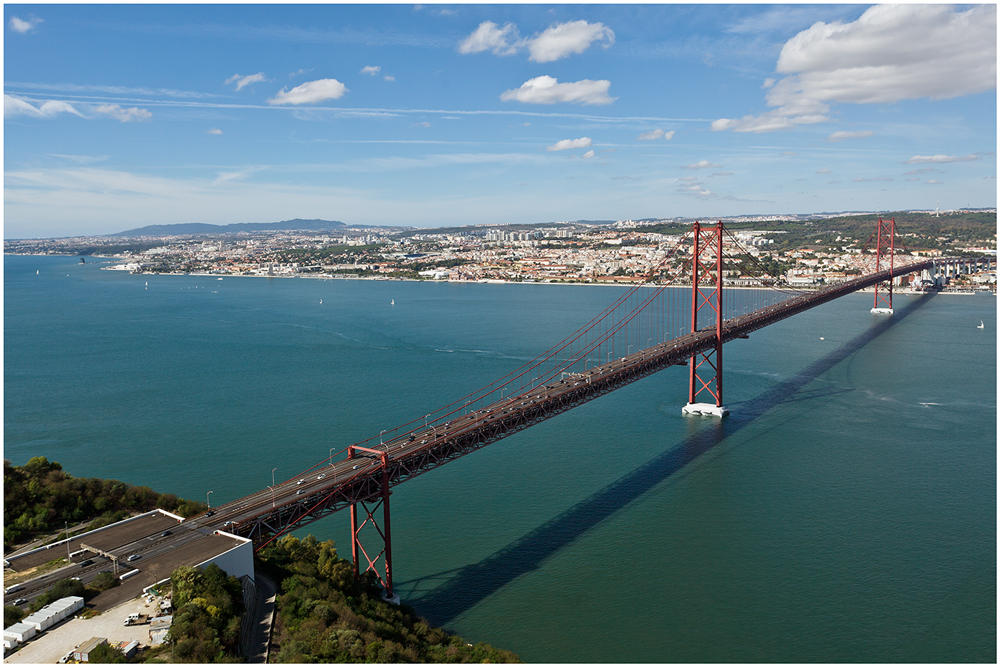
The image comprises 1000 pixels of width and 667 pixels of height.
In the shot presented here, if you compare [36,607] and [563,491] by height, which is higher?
[36,607]

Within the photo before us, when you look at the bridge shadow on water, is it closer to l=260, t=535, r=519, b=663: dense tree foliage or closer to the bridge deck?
l=260, t=535, r=519, b=663: dense tree foliage

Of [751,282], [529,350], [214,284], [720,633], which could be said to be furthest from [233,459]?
[214,284]

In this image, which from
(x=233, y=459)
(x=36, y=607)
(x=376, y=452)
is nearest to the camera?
(x=36, y=607)

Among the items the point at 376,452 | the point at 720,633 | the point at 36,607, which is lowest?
the point at 720,633

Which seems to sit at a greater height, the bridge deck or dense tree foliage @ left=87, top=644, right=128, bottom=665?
the bridge deck

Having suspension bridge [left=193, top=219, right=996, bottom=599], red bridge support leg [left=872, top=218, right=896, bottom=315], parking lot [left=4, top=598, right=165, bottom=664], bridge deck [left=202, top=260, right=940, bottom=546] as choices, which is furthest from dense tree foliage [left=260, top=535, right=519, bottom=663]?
red bridge support leg [left=872, top=218, right=896, bottom=315]

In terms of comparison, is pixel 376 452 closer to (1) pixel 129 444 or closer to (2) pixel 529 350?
(1) pixel 129 444

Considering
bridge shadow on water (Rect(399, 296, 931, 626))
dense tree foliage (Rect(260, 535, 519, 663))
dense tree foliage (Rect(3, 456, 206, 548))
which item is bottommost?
bridge shadow on water (Rect(399, 296, 931, 626))
